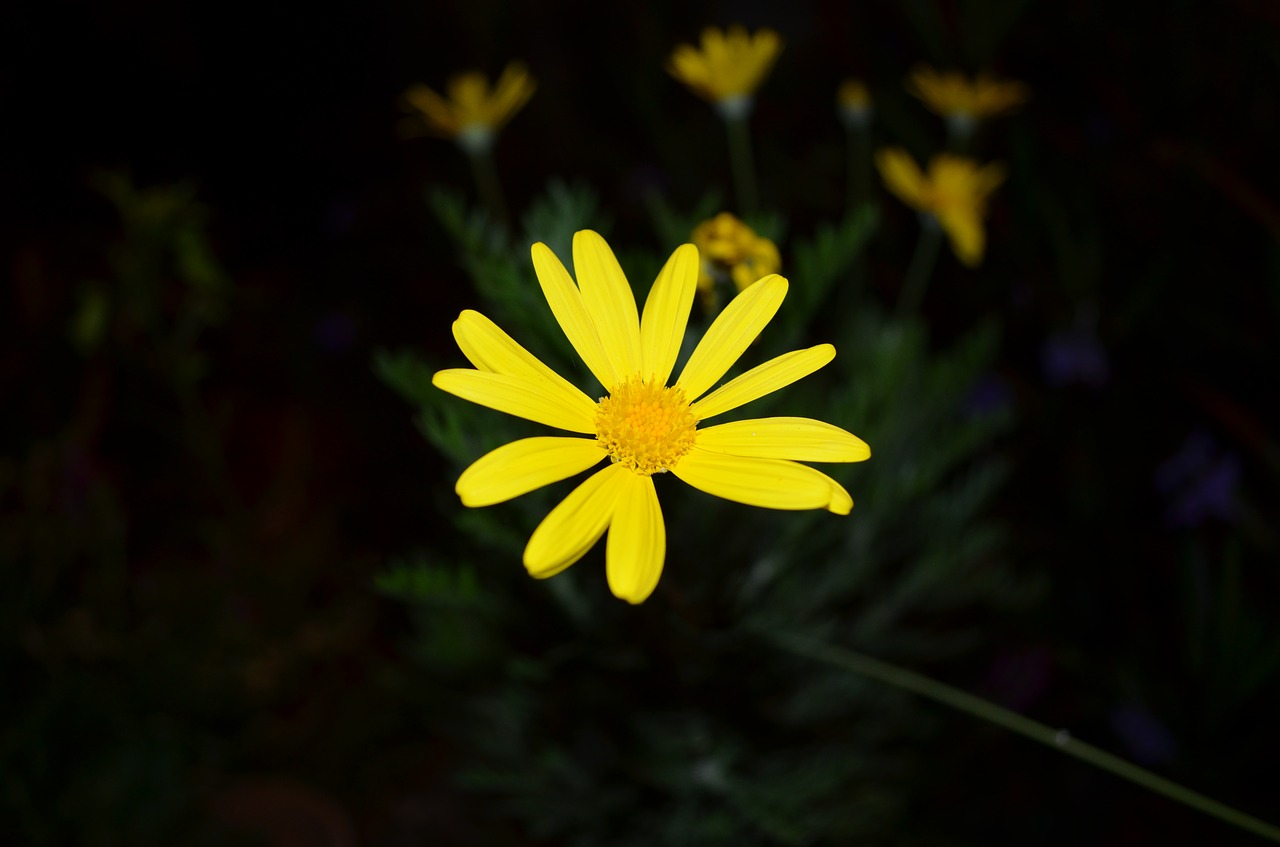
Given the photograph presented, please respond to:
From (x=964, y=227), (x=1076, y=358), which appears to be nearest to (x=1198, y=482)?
(x=1076, y=358)

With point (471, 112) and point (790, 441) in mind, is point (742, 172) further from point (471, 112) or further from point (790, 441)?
point (790, 441)

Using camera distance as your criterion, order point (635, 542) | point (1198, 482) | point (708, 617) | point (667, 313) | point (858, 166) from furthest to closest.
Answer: point (858, 166)
point (1198, 482)
point (708, 617)
point (667, 313)
point (635, 542)

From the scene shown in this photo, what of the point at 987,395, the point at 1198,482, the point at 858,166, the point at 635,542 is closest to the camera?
the point at 635,542

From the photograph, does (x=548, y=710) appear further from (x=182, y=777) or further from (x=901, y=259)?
(x=901, y=259)

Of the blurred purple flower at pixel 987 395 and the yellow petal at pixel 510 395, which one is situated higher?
the blurred purple flower at pixel 987 395

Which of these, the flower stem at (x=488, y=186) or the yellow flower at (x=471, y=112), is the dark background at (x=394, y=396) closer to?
the flower stem at (x=488, y=186)

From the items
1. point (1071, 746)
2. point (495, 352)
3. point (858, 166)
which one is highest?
point (858, 166)

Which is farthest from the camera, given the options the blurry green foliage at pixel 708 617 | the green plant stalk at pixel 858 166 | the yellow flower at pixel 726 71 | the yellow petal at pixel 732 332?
the green plant stalk at pixel 858 166

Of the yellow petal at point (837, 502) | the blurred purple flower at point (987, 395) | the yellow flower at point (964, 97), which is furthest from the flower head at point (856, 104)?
the yellow petal at point (837, 502)
